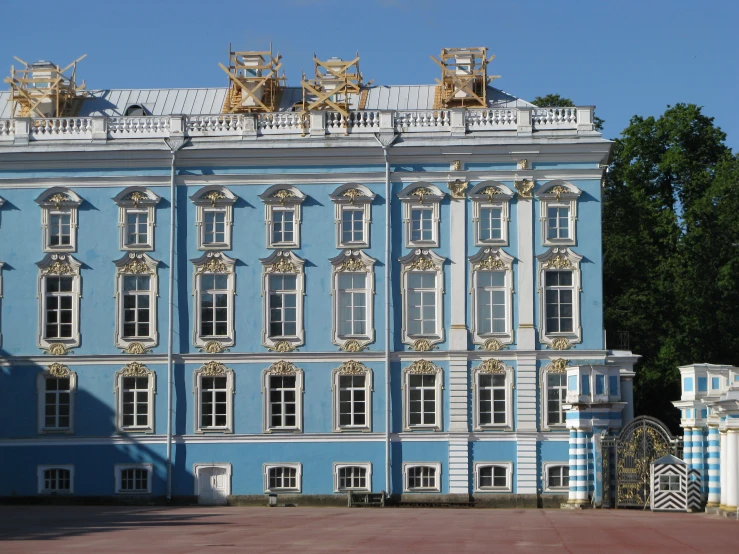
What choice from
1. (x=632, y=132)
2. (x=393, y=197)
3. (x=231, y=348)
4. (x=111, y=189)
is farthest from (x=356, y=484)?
(x=632, y=132)

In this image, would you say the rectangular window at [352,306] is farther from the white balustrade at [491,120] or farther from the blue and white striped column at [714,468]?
the blue and white striped column at [714,468]

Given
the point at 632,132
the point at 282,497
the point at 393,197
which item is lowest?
the point at 282,497

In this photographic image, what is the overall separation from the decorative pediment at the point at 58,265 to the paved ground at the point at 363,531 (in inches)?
384

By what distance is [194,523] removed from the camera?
34.9 meters

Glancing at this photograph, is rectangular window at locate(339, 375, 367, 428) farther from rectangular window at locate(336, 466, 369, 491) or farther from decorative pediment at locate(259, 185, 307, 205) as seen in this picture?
decorative pediment at locate(259, 185, 307, 205)

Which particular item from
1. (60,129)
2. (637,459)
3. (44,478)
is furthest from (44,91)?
(637,459)

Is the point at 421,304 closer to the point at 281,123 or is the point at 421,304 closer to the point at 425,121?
the point at 425,121

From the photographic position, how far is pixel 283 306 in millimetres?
49438

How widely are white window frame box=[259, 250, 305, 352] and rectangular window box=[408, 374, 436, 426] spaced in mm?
4165

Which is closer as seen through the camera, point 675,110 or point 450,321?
point 450,321

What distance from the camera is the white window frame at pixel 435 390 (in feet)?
159

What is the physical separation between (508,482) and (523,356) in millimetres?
4232

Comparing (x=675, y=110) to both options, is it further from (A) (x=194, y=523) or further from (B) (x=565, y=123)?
(A) (x=194, y=523)

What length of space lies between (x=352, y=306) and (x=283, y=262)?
9.24ft
